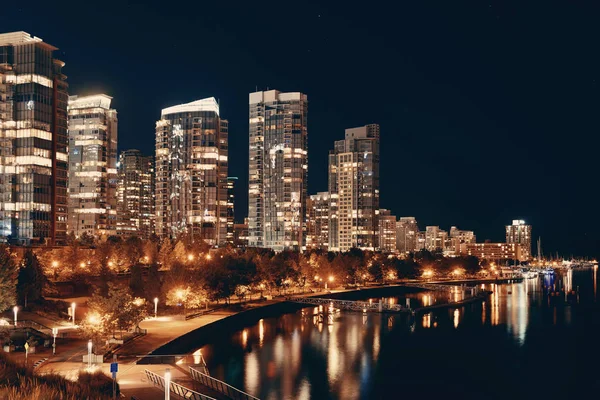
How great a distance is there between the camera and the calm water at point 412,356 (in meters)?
53.4

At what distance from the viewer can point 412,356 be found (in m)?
66.7

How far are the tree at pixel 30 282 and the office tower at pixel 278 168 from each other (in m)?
122

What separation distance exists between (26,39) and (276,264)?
6005 cm

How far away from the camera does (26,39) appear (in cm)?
11356

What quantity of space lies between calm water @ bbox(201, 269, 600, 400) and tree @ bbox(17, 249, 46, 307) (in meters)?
21.0

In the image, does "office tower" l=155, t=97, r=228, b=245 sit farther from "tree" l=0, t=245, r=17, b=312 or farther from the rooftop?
"tree" l=0, t=245, r=17, b=312

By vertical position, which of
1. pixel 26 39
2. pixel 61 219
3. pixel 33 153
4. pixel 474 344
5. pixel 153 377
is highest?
pixel 26 39

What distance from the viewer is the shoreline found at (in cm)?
5339

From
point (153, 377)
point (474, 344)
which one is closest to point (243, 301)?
point (474, 344)

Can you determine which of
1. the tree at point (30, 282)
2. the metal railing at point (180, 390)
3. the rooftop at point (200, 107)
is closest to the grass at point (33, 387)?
the metal railing at point (180, 390)

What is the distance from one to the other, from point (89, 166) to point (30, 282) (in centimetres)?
10794

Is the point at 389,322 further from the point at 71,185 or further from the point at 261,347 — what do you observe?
the point at 71,185

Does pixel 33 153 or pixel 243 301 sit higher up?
pixel 33 153

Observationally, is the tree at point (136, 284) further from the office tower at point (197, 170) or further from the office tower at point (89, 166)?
the office tower at point (197, 170)
